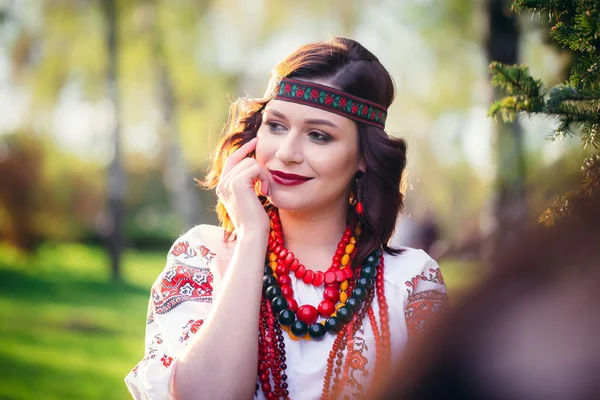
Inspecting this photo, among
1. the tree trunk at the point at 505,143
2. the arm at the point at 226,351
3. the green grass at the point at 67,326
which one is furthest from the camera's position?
the tree trunk at the point at 505,143

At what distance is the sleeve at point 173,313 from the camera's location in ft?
5.71

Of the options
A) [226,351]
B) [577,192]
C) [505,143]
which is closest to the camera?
[577,192]

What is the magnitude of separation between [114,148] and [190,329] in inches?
416

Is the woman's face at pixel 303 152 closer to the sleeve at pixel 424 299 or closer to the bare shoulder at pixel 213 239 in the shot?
the bare shoulder at pixel 213 239

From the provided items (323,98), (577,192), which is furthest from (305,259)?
(577,192)

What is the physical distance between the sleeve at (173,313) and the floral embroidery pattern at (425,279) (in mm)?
712

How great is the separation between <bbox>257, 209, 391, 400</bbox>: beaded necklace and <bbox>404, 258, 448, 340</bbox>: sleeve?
104 mm

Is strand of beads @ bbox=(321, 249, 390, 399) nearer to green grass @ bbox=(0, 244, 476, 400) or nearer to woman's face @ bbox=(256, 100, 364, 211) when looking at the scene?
woman's face @ bbox=(256, 100, 364, 211)

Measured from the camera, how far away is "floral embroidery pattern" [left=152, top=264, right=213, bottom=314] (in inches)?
77.0

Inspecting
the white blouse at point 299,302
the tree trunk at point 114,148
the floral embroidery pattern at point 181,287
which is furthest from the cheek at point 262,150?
the tree trunk at point 114,148

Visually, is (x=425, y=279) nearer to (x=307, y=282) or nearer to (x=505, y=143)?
(x=307, y=282)

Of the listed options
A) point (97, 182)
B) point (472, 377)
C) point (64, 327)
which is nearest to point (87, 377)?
point (64, 327)

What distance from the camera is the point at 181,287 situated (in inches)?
78.7

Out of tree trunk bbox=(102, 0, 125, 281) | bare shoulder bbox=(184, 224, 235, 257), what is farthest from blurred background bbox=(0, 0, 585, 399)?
bare shoulder bbox=(184, 224, 235, 257)
